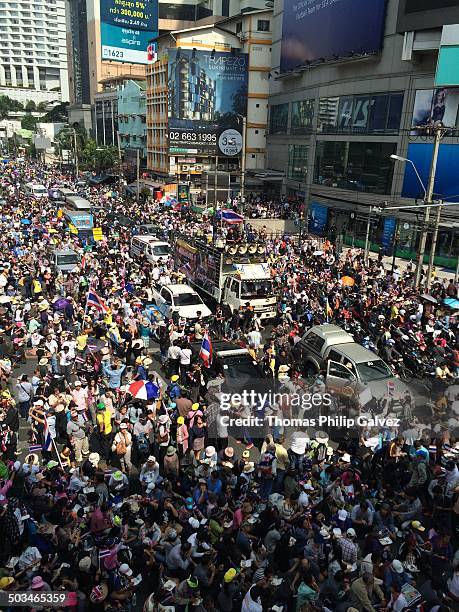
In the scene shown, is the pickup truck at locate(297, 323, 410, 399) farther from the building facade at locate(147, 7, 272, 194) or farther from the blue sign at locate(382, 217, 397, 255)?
the building facade at locate(147, 7, 272, 194)

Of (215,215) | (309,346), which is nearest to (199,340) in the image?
(309,346)

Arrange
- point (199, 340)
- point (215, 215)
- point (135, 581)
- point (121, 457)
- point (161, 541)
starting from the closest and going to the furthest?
1. point (135, 581)
2. point (161, 541)
3. point (121, 457)
4. point (199, 340)
5. point (215, 215)

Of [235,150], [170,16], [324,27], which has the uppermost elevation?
[170,16]

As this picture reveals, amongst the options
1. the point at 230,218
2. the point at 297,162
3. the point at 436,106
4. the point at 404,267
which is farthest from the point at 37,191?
the point at 436,106

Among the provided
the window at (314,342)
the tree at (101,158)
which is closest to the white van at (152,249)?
the window at (314,342)

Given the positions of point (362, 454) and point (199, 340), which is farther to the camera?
point (199, 340)

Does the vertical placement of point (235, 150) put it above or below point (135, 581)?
above

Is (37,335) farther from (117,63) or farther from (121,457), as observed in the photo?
(117,63)
